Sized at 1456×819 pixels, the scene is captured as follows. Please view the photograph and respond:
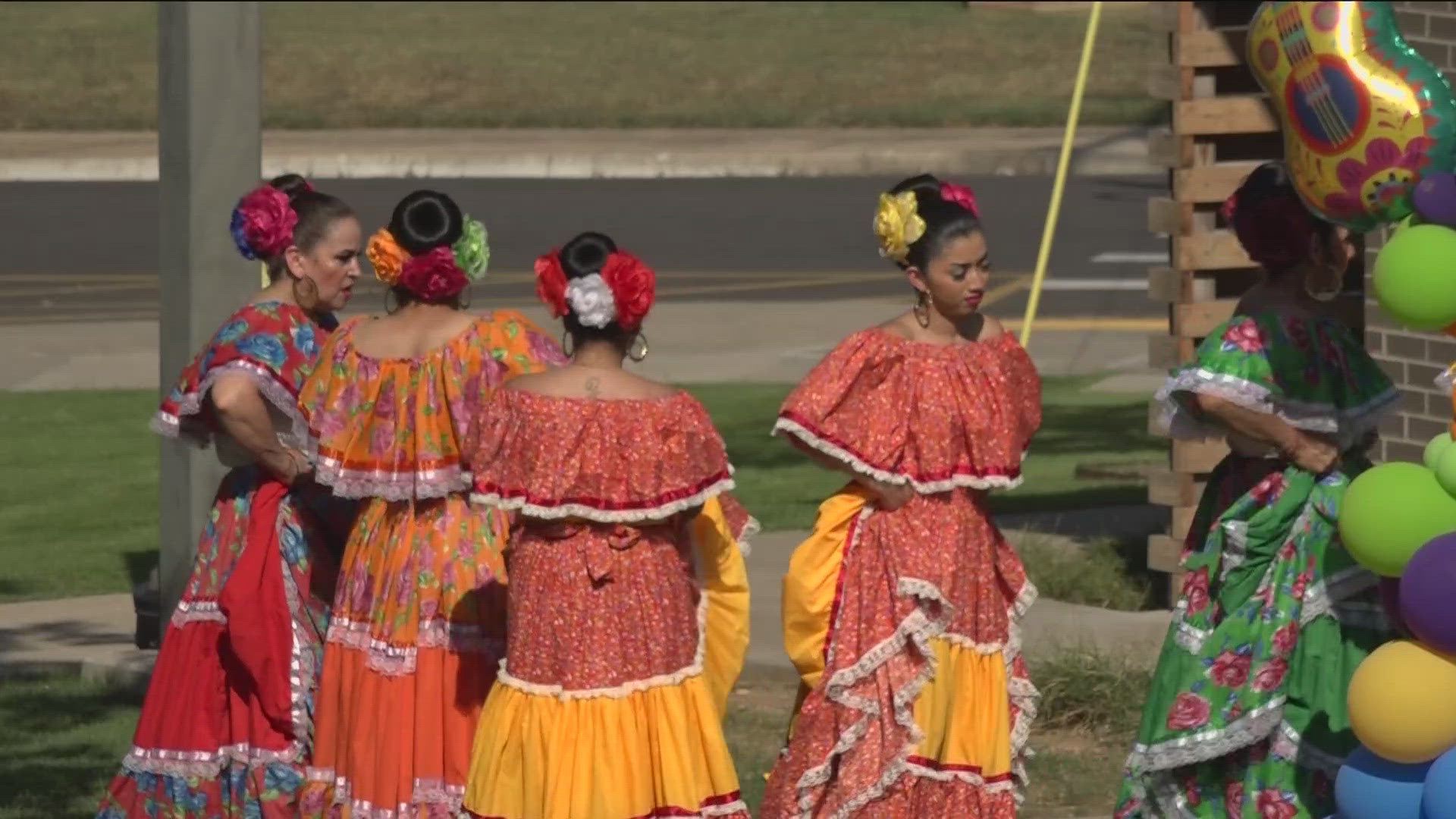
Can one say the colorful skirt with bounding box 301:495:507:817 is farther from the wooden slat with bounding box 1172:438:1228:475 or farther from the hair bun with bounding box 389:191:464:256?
the wooden slat with bounding box 1172:438:1228:475

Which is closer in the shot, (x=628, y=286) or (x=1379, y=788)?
(x=1379, y=788)

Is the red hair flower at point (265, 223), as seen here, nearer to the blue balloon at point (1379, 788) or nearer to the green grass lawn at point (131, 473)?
the blue balloon at point (1379, 788)

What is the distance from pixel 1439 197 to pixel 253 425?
297 cm

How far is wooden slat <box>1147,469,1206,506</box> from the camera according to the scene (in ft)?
34.2

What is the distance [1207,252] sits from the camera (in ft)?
34.2

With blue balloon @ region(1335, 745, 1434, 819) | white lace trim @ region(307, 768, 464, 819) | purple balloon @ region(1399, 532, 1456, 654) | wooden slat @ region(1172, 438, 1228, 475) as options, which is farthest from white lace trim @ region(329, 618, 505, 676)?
wooden slat @ region(1172, 438, 1228, 475)

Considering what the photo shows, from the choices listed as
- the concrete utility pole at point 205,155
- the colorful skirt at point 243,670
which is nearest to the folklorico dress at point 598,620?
the colorful skirt at point 243,670

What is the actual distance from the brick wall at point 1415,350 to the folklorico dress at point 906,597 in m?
2.70

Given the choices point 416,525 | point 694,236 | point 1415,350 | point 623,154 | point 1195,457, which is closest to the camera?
point 416,525

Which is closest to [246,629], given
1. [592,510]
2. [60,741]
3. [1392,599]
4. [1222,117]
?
[592,510]

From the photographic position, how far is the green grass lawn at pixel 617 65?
31.0 meters

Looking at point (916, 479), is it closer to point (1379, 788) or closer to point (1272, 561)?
point (1272, 561)

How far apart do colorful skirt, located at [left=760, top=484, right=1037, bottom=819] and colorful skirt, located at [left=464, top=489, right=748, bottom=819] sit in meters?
0.56

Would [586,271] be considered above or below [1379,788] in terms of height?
above
